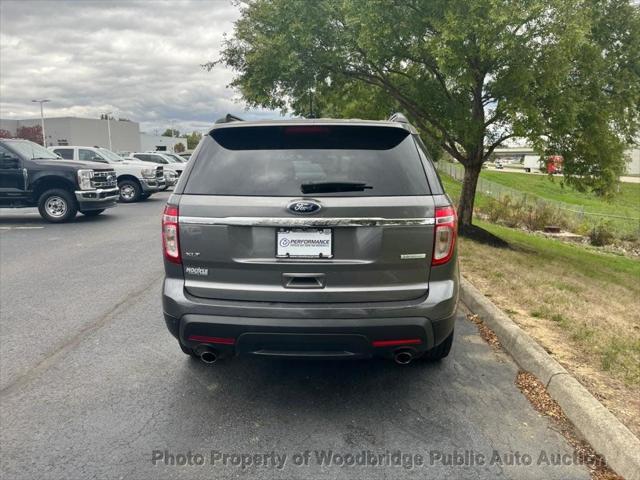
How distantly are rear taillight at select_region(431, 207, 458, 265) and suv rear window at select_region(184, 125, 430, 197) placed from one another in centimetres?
18

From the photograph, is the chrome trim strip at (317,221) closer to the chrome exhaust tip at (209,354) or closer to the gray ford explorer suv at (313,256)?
the gray ford explorer suv at (313,256)

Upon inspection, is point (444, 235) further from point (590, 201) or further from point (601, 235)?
point (590, 201)

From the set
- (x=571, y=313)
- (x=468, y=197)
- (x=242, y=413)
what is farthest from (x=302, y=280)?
(x=468, y=197)

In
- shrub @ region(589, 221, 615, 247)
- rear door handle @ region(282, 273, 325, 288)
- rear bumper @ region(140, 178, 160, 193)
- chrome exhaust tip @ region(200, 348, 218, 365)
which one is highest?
rear door handle @ region(282, 273, 325, 288)

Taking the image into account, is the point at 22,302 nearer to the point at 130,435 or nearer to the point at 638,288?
the point at 130,435

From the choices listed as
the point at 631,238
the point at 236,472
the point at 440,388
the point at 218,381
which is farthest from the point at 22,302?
the point at 631,238

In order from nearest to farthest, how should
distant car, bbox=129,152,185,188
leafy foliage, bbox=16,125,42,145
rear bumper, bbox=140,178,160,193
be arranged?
rear bumper, bbox=140,178,160,193 < distant car, bbox=129,152,185,188 < leafy foliage, bbox=16,125,42,145

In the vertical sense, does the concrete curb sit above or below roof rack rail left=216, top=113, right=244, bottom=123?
below

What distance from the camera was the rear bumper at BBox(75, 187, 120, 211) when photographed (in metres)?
12.3

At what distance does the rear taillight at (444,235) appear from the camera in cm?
306

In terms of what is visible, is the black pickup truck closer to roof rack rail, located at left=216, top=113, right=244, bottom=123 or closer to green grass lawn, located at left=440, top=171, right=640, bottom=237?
roof rack rail, located at left=216, top=113, right=244, bottom=123

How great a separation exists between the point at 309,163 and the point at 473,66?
864 cm

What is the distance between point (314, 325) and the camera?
117 inches

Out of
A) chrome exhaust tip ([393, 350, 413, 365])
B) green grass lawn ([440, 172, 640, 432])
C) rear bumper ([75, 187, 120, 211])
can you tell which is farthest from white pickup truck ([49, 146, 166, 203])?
chrome exhaust tip ([393, 350, 413, 365])
